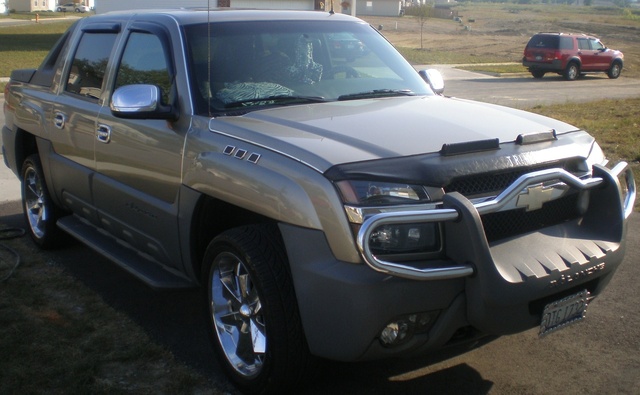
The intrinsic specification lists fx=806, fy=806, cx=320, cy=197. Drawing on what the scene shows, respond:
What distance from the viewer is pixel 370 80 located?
5.39 metres

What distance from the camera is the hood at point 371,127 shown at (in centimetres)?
382

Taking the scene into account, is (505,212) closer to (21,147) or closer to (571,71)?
(21,147)

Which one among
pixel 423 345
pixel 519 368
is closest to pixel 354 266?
pixel 423 345

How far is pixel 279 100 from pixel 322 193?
1428 mm

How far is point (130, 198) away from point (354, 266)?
85.3 inches

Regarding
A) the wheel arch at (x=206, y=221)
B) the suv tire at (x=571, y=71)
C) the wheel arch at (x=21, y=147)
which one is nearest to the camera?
the wheel arch at (x=206, y=221)

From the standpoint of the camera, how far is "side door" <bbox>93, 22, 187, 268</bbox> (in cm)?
472

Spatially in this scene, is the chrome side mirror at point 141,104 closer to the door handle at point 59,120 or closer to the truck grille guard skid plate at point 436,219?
the door handle at point 59,120

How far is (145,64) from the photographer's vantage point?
17.3ft

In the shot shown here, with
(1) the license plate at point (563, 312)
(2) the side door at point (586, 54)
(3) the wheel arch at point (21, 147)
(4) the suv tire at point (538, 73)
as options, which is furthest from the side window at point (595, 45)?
(1) the license plate at point (563, 312)

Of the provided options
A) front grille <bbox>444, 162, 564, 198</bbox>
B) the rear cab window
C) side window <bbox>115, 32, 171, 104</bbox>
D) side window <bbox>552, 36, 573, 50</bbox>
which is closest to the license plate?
front grille <bbox>444, 162, 564, 198</bbox>

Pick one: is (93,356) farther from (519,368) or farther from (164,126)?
(519,368)

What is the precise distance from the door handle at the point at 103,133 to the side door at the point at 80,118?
9 cm

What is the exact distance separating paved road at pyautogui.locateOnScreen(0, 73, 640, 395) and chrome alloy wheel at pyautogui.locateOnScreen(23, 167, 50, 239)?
33.6 inches
